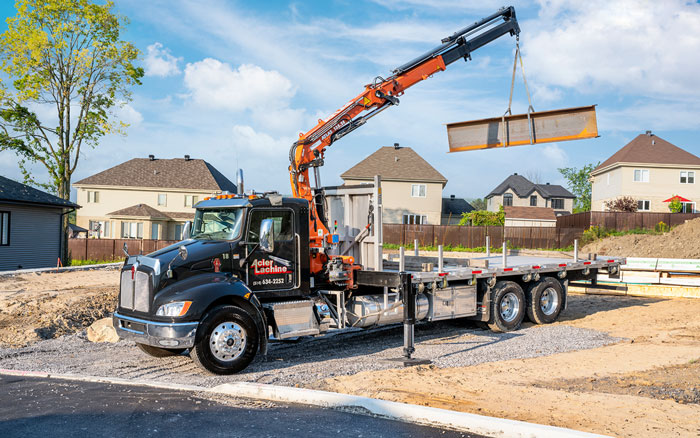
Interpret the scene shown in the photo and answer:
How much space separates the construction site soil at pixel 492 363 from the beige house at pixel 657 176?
121 ft

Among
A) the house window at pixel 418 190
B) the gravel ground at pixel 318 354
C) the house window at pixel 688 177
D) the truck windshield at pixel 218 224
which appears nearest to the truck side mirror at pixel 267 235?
the truck windshield at pixel 218 224

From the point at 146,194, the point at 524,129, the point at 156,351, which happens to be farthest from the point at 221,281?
the point at 146,194

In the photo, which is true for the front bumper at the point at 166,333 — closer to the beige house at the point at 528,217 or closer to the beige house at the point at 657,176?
the beige house at the point at 657,176

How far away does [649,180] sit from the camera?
4909cm

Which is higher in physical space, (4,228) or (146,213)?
(146,213)

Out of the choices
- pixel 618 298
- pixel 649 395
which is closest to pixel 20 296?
pixel 649 395

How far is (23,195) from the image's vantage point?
26.6 m

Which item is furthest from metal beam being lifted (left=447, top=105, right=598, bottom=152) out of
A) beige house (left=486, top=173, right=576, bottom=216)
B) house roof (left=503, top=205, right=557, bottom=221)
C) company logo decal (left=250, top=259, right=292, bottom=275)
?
beige house (left=486, top=173, right=576, bottom=216)

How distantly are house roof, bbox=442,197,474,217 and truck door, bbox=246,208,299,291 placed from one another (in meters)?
59.4

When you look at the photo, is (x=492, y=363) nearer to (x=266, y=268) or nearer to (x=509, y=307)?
(x=509, y=307)

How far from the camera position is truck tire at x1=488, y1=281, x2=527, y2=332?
41.3 ft

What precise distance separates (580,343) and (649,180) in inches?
1700

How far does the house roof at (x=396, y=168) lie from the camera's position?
51.6 meters

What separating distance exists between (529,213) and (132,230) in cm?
3991
